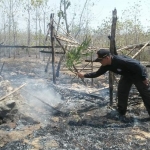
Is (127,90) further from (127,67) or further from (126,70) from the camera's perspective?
(127,67)

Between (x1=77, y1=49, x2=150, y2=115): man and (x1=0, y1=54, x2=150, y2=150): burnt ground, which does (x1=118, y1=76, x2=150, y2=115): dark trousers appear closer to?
(x1=77, y1=49, x2=150, y2=115): man

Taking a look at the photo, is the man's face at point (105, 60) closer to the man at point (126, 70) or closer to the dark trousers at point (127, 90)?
the man at point (126, 70)

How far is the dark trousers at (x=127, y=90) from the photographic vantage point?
17.6 feet

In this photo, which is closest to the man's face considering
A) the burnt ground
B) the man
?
the man

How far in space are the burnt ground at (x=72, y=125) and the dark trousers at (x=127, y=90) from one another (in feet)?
1.16

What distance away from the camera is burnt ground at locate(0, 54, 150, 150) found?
14.5 ft

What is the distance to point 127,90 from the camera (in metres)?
5.71

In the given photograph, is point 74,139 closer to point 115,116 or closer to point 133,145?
point 133,145

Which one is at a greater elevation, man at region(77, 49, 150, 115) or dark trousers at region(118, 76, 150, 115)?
man at region(77, 49, 150, 115)

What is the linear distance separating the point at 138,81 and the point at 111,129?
4.31 feet

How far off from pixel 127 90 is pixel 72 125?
1.66 meters

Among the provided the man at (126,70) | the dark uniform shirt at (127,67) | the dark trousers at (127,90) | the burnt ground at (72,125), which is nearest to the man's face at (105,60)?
the man at (126,70)

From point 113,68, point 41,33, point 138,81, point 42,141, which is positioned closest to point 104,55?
point 113,68

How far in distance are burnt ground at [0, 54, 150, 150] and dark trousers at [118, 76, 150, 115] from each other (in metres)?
0.35
